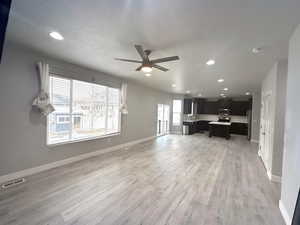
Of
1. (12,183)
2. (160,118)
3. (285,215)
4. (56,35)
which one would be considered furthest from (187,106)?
(12,183)

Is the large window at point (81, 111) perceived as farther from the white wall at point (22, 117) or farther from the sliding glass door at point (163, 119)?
the sliding glass door at point (163, 119)

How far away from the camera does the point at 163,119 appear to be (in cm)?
980

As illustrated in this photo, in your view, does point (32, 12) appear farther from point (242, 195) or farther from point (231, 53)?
point (242, 195)

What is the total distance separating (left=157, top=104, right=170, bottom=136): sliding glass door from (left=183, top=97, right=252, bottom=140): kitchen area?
1136 mm

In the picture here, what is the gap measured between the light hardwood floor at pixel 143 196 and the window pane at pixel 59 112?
822mm

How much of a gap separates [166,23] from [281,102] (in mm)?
3034

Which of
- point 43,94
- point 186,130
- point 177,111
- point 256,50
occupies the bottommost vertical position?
point 186,130

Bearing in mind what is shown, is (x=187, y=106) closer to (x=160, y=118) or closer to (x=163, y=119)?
(x=163, y=119)

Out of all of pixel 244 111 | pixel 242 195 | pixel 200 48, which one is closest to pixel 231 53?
pixel 200 48

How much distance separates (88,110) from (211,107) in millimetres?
9216

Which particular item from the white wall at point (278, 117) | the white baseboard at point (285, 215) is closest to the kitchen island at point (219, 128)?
the white wall at point (278, 117)

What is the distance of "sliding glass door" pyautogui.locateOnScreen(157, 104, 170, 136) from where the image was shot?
9258 mm

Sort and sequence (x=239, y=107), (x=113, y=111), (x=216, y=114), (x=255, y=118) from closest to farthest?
(x=113, y=111), (x=255, y=118), (x=239, y=107), (x=216, y=114)

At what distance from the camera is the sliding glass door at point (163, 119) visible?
926 centimetres
